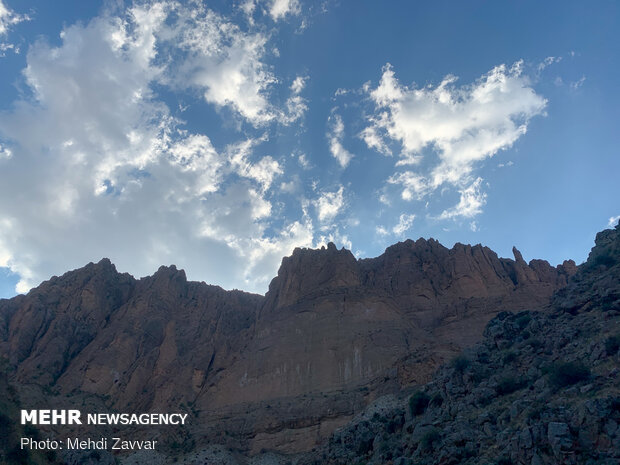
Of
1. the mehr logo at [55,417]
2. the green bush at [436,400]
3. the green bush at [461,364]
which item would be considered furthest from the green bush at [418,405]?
the mehr logo at [55,417]

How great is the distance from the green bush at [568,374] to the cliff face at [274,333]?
3583 centimetres

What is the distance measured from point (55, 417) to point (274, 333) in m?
36.7

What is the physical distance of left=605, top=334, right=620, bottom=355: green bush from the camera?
28300 mm

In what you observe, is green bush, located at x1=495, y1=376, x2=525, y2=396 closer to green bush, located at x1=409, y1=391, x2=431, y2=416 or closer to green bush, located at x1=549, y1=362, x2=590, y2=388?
green bush, located at x1=549, y1=362, x2=590, y2=388

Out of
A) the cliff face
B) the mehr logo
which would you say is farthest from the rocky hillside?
the mehr logo

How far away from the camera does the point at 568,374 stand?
2836cm

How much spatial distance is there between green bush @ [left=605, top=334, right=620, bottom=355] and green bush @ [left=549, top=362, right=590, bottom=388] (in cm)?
156

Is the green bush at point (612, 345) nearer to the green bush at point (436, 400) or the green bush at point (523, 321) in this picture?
the green bush at point (436, 400)

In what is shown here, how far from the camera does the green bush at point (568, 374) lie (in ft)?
91.4

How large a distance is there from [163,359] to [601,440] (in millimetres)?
→ 84465

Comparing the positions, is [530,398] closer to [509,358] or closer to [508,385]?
[508,385]

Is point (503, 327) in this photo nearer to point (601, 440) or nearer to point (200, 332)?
point (601, 440)

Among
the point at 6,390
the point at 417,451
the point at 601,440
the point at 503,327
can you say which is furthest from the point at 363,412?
the point at 601,440

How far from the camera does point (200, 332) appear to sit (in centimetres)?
10775
